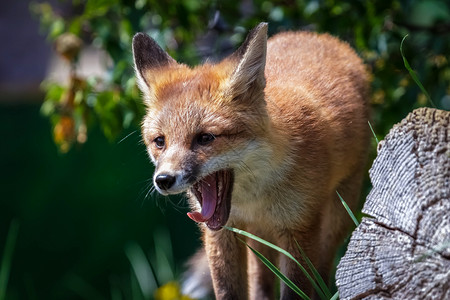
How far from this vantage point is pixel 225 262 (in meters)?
4.31

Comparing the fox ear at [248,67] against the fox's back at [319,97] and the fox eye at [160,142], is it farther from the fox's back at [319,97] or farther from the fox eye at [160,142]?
the fox eye at [160,142]

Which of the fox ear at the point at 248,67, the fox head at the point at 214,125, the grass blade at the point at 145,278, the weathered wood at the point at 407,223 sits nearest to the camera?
the weathered wood at the point at 407,223

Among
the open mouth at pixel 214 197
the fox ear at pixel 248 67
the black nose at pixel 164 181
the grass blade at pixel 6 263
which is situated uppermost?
the fox ear at pixel 248 67

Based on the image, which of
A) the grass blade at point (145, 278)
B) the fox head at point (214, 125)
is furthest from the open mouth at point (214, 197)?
the grass blade at point (145, 278)

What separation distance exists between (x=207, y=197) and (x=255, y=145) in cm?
41

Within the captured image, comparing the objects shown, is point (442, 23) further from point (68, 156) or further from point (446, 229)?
point (68, 156)

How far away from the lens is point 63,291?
8812 mm

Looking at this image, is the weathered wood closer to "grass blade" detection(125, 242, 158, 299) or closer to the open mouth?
the open mouth

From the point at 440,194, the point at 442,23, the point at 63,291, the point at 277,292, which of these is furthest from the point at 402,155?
the point at 63,291

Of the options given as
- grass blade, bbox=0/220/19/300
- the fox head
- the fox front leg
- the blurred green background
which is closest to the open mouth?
the fox head

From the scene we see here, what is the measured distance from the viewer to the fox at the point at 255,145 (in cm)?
380

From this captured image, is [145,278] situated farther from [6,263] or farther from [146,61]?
[146,61]

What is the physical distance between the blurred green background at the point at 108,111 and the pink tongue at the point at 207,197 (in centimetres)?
176

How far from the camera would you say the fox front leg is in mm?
4293
